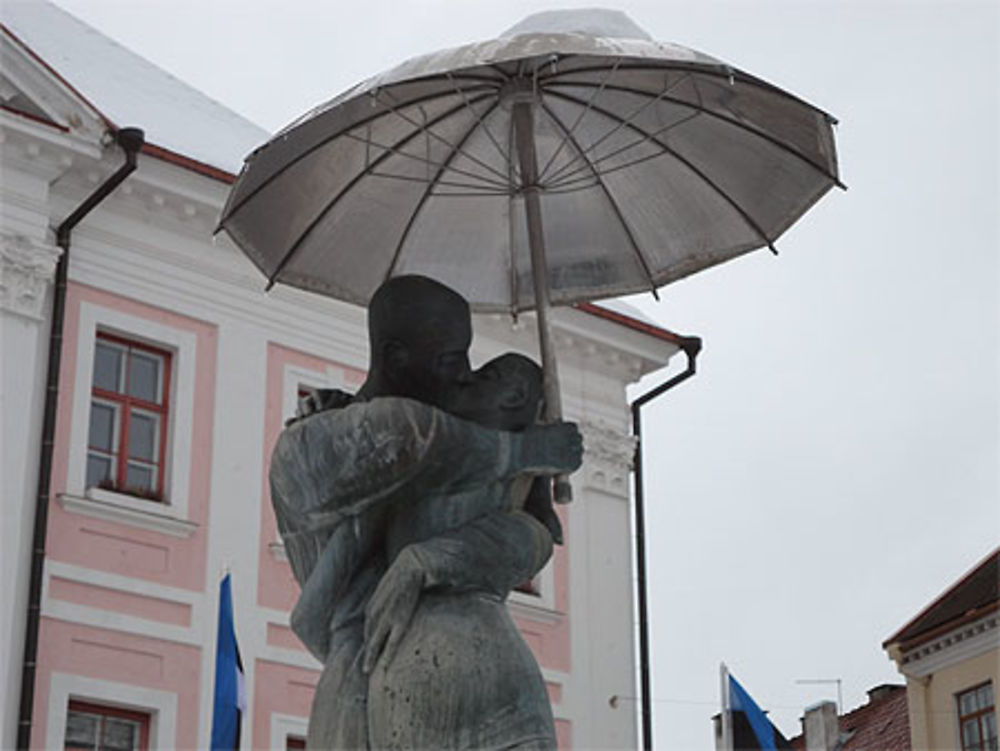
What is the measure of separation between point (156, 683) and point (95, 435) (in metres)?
2.14

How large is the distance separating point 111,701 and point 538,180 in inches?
473

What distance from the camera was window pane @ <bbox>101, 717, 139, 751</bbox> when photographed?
55.1ft

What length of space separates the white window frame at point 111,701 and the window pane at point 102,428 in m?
2.03

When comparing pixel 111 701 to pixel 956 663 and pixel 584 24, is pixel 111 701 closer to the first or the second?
pixel 584 24

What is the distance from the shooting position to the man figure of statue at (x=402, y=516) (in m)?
4.52

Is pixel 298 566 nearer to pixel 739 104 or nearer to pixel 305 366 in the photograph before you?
pixel 739 104

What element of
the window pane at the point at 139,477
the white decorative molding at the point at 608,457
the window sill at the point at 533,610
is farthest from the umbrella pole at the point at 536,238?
the white decorative molding at the point at 608,457

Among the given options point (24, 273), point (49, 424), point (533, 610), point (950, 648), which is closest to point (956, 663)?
point (950, 648)

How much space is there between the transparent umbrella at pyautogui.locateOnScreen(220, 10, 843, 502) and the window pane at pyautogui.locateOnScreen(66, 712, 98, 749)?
37.0ft

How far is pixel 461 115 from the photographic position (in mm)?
5691

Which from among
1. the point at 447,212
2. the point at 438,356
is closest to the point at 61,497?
the point at 447,212

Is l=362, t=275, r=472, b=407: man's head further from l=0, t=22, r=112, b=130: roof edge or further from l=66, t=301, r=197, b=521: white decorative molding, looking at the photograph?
l=0, t=22, r=112, b=130: roof edge

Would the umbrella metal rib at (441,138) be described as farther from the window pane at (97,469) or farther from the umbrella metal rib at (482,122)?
the window pane at (97,469)

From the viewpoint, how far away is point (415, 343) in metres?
4.88
